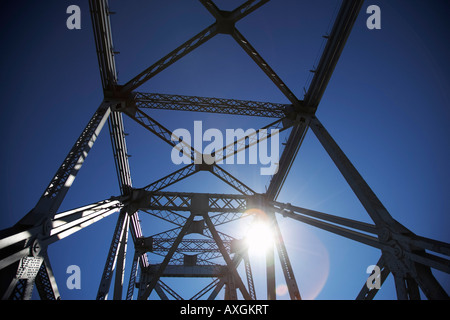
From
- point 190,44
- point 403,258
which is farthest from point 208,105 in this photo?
point 403,258

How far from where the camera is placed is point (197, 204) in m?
14.0

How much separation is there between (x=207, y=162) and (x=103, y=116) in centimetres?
589

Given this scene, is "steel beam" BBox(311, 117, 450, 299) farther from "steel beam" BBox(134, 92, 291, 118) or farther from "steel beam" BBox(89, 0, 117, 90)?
"steel beam" BBox(89, 0, 117, 90)

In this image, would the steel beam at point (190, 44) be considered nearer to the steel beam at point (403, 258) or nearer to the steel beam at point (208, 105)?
the steel beam at point (208, 105)

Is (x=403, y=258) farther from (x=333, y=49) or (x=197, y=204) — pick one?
(x=197, y=204)

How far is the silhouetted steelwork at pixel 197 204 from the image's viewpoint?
5102mm

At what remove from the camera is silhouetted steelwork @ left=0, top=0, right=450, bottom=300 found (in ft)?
A: 16.7

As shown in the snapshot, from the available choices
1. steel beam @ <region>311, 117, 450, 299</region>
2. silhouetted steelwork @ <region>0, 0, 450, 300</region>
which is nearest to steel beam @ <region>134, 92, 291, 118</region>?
silhouetted steelwork @ <region>0, 0, 450, 300</region>

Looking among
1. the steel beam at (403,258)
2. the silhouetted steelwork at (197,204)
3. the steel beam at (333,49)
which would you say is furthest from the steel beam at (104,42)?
the steel beam at (403,258)

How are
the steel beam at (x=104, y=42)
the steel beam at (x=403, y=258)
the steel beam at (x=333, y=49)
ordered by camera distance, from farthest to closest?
the steel beam at (x=104, y=42) < the steel beam at (x=333, y=49) < the steel beam at (x=403, y=258)
